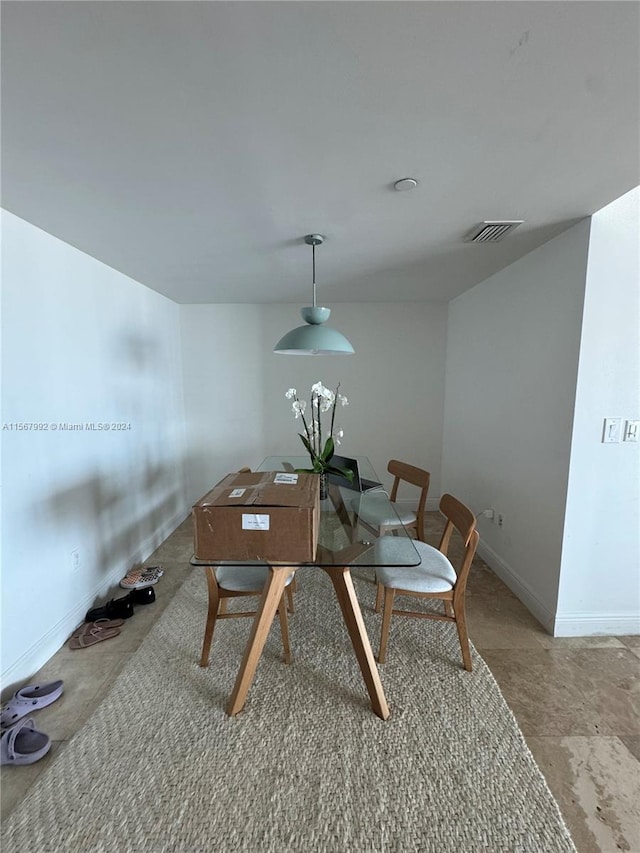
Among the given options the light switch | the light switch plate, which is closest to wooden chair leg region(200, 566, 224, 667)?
the light switch

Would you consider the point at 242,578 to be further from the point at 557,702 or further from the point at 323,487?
the point at 557,702

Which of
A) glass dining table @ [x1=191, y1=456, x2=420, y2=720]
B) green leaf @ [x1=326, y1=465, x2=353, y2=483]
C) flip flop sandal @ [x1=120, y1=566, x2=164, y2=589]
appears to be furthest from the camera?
flip flop sandal @ [x1=120, y1=566, x2=164, y2=589]

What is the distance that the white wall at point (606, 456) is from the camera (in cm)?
162

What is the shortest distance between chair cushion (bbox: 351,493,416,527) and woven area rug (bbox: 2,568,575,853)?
67 cm

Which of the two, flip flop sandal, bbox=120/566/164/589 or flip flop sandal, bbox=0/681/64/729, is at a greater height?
flip flop sandal, bbox=120/566/164/589

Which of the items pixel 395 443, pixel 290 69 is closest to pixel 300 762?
pixel 290 69

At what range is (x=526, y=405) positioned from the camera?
2.12 m

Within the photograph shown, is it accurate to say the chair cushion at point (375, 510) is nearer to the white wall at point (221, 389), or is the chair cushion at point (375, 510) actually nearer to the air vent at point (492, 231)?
the air vent at point (492, 231)

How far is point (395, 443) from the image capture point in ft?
11.9

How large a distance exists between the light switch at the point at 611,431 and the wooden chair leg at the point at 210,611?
6.80 ft

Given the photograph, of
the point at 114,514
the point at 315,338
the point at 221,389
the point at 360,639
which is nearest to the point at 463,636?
the point at 360,639

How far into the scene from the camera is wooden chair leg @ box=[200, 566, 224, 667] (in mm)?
1500

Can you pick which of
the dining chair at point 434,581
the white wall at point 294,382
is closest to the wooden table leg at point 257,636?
the dining chair at point 434,581

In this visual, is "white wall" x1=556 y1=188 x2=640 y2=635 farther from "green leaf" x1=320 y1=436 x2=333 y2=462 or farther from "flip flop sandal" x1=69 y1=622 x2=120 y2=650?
"flip flop sandal" x1=69 y1=622 x2=120 y2=650
